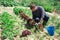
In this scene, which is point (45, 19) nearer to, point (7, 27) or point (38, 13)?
point (38, 13)

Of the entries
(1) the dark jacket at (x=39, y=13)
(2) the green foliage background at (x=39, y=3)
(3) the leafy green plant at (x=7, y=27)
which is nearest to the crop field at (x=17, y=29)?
(3) the leafy green plant at (x=7, y=27)

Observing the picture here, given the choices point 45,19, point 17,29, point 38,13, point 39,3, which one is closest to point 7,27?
point 17,29

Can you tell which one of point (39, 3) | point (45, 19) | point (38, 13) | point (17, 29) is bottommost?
point (39, 3)

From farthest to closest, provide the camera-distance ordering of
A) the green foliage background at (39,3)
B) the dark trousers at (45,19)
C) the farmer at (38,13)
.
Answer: the green foliage background at (39,3)
the dark trousers at (45,19)
the farmer at (38,13)

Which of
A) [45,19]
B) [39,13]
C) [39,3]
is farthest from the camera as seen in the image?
[39,3]

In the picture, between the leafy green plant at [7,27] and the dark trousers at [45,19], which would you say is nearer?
the leafy green plant at [7,27]

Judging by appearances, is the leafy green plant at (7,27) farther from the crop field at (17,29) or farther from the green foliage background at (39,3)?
the green foliage background at (39,3)

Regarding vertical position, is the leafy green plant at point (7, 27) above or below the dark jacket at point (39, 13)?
below

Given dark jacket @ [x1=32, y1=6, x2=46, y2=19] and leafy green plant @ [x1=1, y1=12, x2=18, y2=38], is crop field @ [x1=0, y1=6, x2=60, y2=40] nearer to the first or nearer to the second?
leafy green plant @ [x1=1, y1=12, x2=18, y2=38]

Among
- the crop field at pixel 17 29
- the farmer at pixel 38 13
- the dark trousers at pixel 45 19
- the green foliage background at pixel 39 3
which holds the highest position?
the farmer at pixel 38 13

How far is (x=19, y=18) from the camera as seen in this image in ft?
38.7

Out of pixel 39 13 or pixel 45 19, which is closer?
pixel 39 13

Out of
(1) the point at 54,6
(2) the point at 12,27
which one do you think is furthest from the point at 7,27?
(1) the point at 54,6

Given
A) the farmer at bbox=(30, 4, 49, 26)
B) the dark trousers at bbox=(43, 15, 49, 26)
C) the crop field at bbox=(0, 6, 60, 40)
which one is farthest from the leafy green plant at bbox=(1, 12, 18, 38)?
the dark trousers at bbox=(43, 15, 49, 26)
